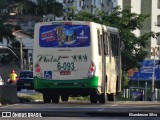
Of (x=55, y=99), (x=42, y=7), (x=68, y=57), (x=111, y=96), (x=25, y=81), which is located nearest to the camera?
(x=68, y=57)

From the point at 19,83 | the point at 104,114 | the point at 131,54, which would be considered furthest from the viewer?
the point at 131,54

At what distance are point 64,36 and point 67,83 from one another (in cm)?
197

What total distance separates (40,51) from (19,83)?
18.8 m

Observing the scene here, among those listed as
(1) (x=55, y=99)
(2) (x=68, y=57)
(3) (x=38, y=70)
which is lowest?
(1) (x=55, y=99)

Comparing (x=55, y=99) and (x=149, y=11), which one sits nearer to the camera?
(x=55, y=99)

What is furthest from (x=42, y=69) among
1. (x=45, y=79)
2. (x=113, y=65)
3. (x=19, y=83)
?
(x=19, y=83)

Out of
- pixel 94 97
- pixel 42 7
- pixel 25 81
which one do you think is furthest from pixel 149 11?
pixel 94 97

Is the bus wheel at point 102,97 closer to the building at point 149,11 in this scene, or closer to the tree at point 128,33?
the tree at point 128,33

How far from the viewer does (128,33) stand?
54.3 m

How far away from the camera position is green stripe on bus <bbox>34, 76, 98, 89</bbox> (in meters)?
26.2

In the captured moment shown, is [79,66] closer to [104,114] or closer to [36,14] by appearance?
[104,114]

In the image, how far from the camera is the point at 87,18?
56.9 metres

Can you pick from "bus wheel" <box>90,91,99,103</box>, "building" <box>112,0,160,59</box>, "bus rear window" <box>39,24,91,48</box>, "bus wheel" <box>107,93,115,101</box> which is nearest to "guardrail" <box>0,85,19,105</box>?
"bus rear window" <box>39,24,91,48</box>

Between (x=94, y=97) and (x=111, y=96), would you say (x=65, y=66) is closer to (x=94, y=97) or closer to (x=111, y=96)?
(x=94, y=97)
